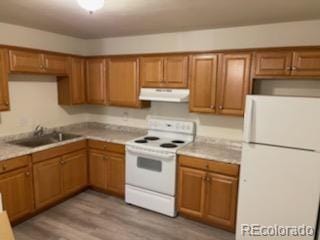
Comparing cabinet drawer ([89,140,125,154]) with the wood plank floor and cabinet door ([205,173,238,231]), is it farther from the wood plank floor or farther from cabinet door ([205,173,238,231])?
cabinet door ([205,173,238,231])

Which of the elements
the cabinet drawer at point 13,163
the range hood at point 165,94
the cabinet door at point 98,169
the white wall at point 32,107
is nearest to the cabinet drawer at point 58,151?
the cabinet drawer at point 13,163

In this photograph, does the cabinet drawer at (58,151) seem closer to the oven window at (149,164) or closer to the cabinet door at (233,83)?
the oven window at (149,164)

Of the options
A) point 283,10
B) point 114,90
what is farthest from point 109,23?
point 283,10

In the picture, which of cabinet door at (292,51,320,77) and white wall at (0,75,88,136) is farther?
white wall at (0,75,88,136)

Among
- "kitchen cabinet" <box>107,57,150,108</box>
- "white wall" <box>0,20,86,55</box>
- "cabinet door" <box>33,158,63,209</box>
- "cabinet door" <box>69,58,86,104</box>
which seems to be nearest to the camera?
"cabinet door" <box>33,158,63,209</box>

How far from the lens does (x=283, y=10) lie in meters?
2.39

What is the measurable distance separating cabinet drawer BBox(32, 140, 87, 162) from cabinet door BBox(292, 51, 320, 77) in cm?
299

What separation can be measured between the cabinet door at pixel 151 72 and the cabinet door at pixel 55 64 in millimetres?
1183

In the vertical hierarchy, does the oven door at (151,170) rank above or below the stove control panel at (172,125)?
below

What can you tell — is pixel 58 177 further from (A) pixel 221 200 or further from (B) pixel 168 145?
(A) pixel 221 200

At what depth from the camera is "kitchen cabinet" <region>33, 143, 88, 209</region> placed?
3029 mm

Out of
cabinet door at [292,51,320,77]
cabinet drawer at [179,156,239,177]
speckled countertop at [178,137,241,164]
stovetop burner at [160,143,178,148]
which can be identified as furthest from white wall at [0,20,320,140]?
cabinet drawer at [179,156,239,177]

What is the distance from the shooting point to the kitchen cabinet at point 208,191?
107 inches

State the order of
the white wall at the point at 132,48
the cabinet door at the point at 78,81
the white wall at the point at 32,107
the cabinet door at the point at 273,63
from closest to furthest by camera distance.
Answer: the cabinet door at the point at 273,63 → the white wall at the point at 132,48 → the white wall at the point at 32,107 → the cabinet door at the point at 78,81
